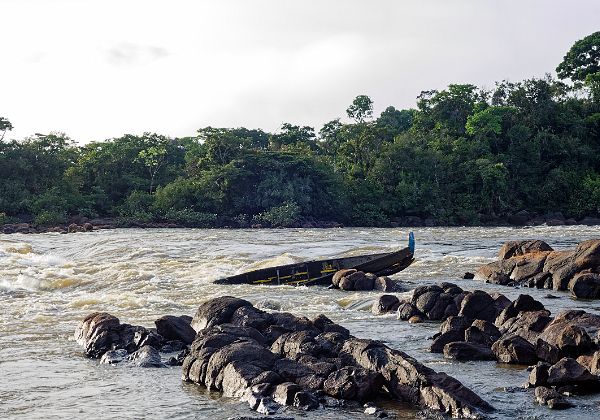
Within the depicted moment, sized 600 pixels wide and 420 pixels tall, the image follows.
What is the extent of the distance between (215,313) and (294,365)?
397 cm

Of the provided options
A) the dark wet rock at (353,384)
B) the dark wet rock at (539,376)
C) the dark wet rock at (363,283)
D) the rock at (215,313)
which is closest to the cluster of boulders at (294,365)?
the dark wet rock at (353,384)

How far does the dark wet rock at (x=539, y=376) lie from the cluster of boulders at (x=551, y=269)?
10285 millimetres

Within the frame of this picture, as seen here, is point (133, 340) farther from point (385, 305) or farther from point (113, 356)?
point (385, 305)

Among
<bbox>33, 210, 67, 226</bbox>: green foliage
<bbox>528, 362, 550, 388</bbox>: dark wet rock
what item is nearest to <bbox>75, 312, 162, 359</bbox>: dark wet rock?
<bbox>528, 362, 550, 388</bbox>: dark wet rock

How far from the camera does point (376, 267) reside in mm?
24547

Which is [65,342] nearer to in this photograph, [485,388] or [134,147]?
[485,388]

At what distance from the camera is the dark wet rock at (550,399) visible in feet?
31.3

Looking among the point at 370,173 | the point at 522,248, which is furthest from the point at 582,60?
the point at 522,248

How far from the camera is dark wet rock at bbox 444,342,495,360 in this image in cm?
1236

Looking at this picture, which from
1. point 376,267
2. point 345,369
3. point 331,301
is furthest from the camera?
point 376,267

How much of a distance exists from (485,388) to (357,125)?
62.4 meters

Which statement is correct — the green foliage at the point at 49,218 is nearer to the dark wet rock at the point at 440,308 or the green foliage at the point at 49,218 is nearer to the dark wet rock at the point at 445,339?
the dark wet rock at the point at 440,308

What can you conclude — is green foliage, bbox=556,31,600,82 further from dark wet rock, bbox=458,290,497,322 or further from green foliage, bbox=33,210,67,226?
dark wet rock, bbox=458,290,497,322

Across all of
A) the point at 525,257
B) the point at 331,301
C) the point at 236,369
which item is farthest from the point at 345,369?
the point at 525,257
